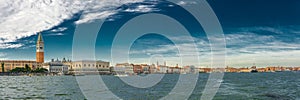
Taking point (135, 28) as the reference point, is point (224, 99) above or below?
below

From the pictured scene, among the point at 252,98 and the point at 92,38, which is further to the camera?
the point at 252,98

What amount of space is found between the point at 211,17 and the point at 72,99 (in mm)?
18120

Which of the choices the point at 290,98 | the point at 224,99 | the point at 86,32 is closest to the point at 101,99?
the point at 86,32

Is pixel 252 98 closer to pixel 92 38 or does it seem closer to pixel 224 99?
pixel 224 99

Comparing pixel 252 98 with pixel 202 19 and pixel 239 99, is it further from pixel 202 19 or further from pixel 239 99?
pixel 202 19

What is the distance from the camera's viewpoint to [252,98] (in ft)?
121

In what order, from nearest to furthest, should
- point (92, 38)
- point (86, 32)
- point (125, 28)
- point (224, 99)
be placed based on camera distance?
point (86, 32) → point (92, 38) → point (224, 99) → point (125, 28)

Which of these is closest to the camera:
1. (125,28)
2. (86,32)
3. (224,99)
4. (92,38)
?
(86,32)

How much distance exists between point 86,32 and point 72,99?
10.9 metres

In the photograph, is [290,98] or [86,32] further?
[290,98]

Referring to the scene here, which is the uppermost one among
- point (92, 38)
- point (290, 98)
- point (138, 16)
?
point (138, 16)

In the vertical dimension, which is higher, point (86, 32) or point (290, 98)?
point (86, 32)

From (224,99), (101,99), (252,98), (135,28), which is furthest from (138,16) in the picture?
(252,98)

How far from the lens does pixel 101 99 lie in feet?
118
